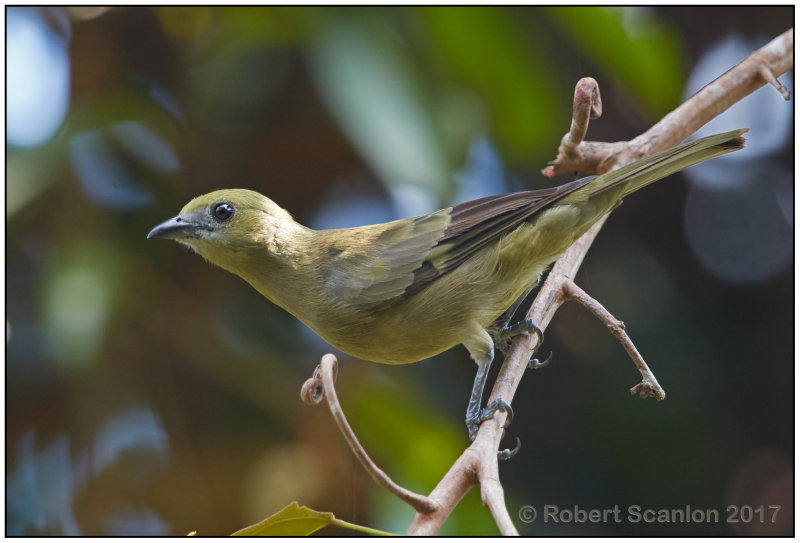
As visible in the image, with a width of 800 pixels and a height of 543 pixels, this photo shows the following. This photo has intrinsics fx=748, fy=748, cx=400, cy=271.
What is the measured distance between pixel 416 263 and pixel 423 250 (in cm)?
5

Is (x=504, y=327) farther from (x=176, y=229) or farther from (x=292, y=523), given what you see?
(x=176, y=229)

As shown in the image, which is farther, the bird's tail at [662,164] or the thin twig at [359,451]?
the bird's tail at [662,164]

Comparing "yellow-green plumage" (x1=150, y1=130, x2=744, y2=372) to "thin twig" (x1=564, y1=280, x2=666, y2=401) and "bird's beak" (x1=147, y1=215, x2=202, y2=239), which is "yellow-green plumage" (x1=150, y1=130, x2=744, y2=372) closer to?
"bird's beak" (x1=147, y1=215, x2=202, y2=239)

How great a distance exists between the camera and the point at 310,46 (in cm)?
272

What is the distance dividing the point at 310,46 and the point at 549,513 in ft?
5.93

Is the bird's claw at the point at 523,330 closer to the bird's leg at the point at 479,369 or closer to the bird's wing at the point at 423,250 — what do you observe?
the bird's leg at the point at 479,369

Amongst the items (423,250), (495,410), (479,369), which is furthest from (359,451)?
(423,250)

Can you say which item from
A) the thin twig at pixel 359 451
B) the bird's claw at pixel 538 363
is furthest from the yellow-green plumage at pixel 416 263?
the thin twig at pixel 359 451

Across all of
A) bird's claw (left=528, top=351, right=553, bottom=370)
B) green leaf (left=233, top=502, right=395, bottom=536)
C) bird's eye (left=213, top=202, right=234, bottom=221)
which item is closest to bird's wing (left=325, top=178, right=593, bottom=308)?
bird's eye (left=213, top=202, right=234, bottom=221)

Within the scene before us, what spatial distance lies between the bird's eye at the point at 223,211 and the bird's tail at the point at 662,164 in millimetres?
Answer: 1019

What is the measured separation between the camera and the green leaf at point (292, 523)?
181 centimetres

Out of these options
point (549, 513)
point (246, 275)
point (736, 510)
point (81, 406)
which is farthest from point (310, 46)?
point (736, 510)

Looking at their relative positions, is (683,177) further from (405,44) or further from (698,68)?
(405,44)

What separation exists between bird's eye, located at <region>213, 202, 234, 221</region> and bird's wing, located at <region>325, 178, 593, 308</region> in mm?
354
